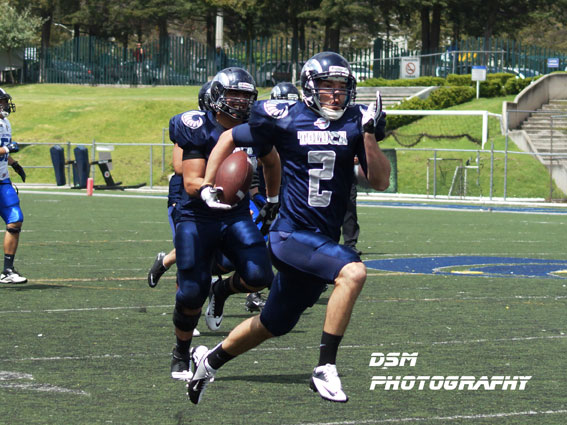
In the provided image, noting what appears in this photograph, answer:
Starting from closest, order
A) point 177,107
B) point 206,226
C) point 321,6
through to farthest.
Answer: point 206,226
point 177,107
point 321,6

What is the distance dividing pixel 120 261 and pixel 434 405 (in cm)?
860

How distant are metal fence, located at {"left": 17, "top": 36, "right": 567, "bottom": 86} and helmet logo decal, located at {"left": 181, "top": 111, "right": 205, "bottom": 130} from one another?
40463 mm

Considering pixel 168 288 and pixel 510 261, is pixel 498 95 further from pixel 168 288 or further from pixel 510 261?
pixel 168 288

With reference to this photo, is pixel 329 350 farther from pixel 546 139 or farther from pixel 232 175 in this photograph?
pixel 546 139

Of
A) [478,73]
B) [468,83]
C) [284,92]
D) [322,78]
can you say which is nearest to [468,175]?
[478,73]

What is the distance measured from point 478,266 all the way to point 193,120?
723cm

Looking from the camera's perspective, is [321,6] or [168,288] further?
[321,6]

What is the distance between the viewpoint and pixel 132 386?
21.6 feet

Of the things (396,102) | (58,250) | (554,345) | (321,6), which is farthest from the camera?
(321,6)

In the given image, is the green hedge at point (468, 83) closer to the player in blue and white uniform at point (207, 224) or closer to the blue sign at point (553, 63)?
the blue sign at point (553, 63)

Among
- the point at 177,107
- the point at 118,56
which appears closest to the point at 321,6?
the point at 177,107

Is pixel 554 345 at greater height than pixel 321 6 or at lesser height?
lesser

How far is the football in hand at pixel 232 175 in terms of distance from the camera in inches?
258

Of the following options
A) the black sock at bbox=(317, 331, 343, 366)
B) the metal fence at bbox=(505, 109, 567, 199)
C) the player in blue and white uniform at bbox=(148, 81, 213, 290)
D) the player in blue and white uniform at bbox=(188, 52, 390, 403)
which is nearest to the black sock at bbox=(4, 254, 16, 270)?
the player in blue and white uniform at bbox=(148, 81, 213, 290)
